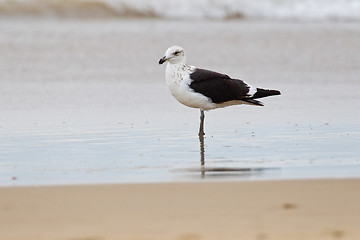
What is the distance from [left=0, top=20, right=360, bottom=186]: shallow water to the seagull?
0.26 meters

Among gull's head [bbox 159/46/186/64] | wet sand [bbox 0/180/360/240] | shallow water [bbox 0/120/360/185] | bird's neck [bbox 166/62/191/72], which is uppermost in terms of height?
gull's head [bbox 159/46/186/64]

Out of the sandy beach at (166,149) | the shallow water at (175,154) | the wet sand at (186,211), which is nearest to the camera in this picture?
the wet sand at (186,211)

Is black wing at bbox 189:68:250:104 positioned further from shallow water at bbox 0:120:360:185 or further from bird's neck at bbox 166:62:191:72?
shallow water at bbox 0:120:360:185

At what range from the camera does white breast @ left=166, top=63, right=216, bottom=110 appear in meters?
7.55

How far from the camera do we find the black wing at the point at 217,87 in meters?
7.63

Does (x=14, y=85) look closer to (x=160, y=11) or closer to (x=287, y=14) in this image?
(x=160, y=11)

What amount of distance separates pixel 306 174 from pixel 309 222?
1320 millimetres

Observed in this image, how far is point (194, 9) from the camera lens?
957 inches

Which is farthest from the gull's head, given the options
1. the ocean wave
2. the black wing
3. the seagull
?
the ocean wave

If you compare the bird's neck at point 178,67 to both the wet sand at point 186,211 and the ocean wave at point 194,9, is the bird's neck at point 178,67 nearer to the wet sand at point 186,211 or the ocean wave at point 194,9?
the wet sand at point 186,211

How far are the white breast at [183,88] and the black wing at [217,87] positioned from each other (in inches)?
1.9

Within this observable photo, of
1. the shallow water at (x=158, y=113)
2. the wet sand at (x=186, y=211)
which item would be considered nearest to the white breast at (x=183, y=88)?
the shallow water at (x=158, y=113)

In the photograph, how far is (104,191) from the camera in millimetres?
4816

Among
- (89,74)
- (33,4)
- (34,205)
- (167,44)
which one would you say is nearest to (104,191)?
(34,205)
